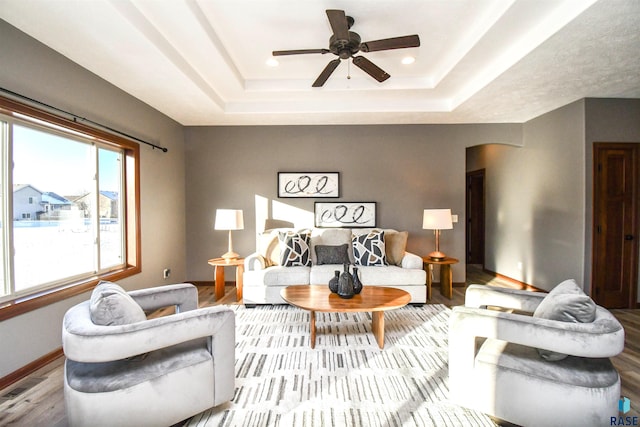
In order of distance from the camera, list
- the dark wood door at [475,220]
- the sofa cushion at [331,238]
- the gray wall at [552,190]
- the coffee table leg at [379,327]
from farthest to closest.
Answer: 1. the dark wood door at [475,220]
2. the sofa cushion at [331,238]
3. the gray wall at [552,190]
4. the coffee table leg at [379,327]

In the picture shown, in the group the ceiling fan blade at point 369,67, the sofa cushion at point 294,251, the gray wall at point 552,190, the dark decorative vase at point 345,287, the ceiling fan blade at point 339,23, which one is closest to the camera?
the ceiling fan blade at point 339,23

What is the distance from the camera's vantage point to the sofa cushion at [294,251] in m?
3.87

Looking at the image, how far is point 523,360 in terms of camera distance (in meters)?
1.64

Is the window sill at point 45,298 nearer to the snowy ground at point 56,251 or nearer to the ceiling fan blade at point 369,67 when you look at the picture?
the snowy ground at point 56,251

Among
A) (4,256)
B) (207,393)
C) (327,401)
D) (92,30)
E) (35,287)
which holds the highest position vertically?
(92,30)

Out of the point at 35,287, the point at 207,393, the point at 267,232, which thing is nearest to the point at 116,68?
the point at 35,287

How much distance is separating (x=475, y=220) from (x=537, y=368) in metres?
5.54

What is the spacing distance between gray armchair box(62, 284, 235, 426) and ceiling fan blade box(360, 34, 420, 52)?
216 cm

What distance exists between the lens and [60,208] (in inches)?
106

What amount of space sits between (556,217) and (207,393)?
4.71m

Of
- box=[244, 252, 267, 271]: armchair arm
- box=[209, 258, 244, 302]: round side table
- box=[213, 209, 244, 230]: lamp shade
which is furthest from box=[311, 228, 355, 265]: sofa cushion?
box=[213, 209, 244, 230]: lamp shade

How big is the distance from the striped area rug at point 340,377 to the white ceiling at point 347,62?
2750 millimetres

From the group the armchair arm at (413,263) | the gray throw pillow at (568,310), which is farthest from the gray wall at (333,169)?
the gray throw pillow at (568,310)

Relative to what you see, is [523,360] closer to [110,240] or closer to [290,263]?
[290,263]
